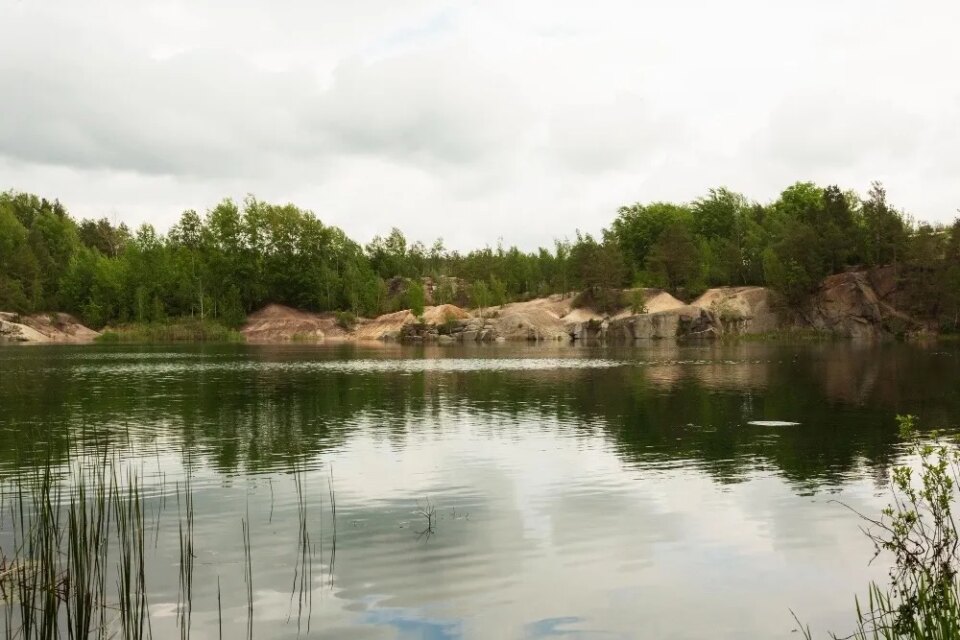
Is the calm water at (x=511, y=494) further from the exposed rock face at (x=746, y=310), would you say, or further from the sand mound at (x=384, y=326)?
the sand mound at (x=384, y=326)

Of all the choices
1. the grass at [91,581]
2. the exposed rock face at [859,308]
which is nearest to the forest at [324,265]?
the exposed rock face at [859,308]

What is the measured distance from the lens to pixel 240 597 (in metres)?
12.2

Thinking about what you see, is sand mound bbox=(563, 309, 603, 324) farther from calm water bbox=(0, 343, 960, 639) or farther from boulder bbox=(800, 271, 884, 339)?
calm water bbox=(0, 343, 960, 639)

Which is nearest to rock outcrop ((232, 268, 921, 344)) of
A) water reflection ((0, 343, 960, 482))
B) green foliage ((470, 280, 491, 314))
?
green foliage ((470, 280, 491, 314))

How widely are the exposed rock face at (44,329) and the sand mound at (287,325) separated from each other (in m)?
28.3

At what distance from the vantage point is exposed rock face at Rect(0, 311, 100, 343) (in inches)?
5069

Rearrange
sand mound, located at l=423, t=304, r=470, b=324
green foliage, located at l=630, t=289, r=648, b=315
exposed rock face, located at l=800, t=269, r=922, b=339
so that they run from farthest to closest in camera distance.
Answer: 1. sand mound, located at l=423, t=304, r=470, b=324
2. green foliage, located at l=630, t=289, r=648, b=315
3. exposed rock face, located at l=800, t=269, r=922, b=339

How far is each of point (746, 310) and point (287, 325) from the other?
8216 centimetres

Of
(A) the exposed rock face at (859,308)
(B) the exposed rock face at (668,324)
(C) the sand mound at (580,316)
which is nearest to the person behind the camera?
(A) the exposed rock face at (859,308)

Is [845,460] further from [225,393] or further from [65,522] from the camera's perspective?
[225,393]

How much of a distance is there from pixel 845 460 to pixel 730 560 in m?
11.0

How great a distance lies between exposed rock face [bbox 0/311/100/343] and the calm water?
98.3 m

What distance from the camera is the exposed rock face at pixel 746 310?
120 m

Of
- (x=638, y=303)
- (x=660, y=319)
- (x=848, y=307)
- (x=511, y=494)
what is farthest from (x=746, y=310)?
(x=511, y=494)
